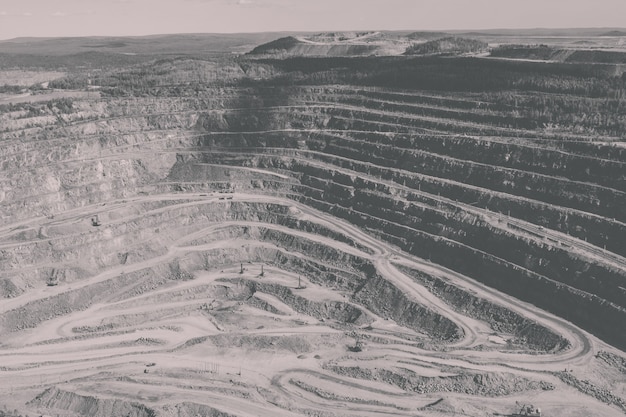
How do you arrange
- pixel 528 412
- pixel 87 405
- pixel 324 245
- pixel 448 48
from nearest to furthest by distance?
pixel 528 412 → pixel 87 405 → pixel 324 245 → pixel 448 48

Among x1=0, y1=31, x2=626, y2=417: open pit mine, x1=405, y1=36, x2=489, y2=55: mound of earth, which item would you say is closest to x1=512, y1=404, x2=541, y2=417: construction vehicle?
x1=0, y1=31, x2=626, y2=417: open pit mine

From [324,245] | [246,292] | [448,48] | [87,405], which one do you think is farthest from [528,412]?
[448,48]

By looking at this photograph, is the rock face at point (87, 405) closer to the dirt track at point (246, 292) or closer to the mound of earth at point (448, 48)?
the dirt track at point (246, 292)

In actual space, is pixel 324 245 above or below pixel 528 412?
above

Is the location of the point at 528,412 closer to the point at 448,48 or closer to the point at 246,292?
the point at 246,292

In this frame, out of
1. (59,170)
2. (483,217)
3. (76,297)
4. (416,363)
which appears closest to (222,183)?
(59,170)

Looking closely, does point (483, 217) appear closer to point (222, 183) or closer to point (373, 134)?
point (373, 134)

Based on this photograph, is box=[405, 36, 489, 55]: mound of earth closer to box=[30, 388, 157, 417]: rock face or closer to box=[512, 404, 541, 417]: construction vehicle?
box=[512, 404, 541, 417]: construction vehicle

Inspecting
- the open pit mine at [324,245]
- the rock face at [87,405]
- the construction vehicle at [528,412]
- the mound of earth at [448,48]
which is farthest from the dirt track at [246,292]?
the mound of earth at [448,48]
